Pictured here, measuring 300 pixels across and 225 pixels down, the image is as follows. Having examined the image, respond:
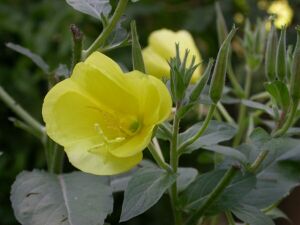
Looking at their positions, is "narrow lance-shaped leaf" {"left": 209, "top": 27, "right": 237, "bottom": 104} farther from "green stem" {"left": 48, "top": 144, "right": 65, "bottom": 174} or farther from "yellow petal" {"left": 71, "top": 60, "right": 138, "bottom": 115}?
"green stem" {"left": 48, "top": 144, "right": 65, "bottom": 174}

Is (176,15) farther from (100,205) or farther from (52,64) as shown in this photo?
(100,205)

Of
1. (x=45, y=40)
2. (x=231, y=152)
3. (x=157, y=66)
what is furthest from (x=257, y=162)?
(x=45, y=40)

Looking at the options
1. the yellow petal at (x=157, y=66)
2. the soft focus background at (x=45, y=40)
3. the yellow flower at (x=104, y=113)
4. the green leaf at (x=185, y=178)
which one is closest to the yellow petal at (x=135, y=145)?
the yellow flower at (x=104, y=113)

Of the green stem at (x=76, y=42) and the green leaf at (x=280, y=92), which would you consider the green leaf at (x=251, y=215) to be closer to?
the green leaf at (x=280, y=92)

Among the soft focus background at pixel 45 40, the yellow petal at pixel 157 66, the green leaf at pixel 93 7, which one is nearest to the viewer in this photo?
the green leaf at pixel 93 7

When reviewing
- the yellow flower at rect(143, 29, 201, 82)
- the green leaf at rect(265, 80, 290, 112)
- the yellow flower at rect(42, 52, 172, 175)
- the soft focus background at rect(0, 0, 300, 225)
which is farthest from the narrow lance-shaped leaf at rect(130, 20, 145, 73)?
the soft focus background at rect(0, 0, 300, 225)

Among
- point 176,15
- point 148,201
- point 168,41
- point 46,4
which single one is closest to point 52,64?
point 46,4

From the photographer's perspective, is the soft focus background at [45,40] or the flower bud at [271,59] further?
the soft focus background at [45,40]
